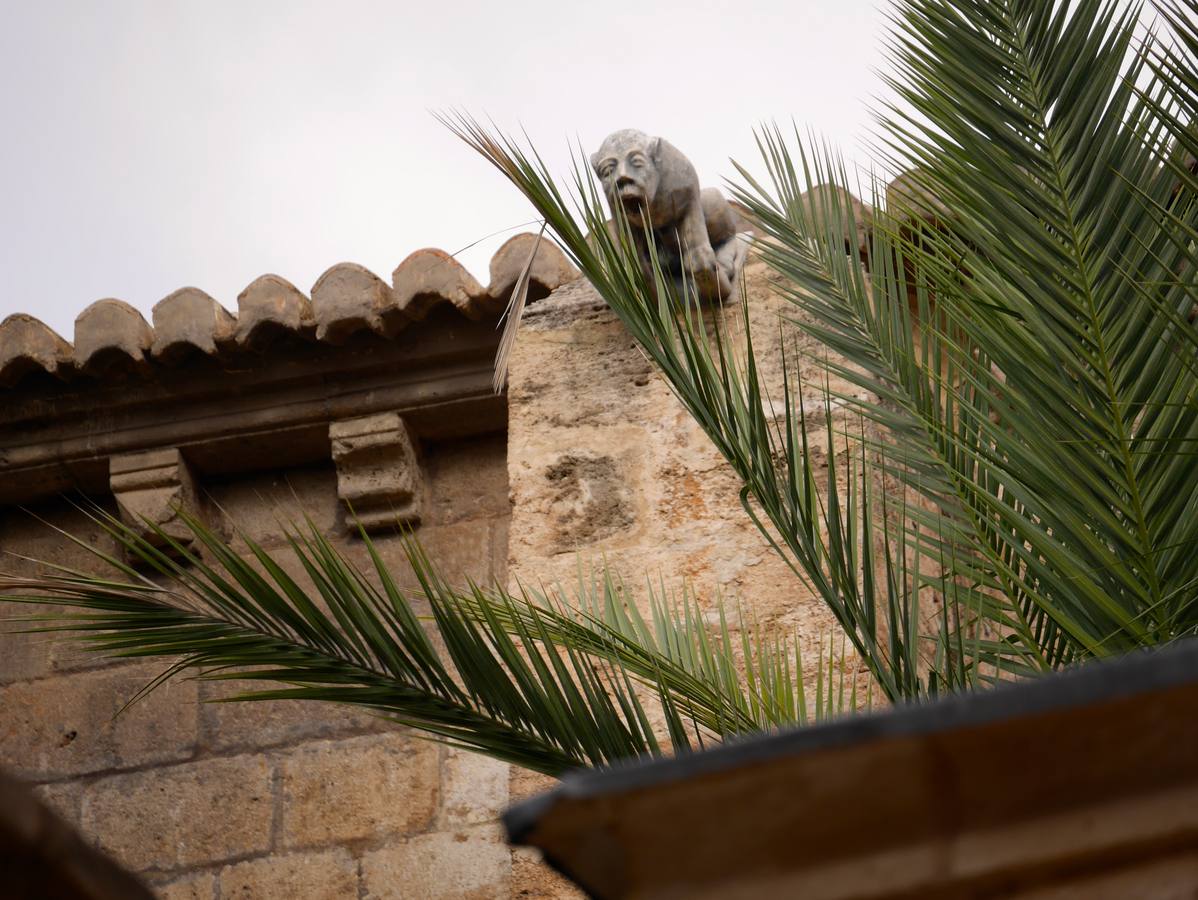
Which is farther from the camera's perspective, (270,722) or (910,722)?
(270,722)

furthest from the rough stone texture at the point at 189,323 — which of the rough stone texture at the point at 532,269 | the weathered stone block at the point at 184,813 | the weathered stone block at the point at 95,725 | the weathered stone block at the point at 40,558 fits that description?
the weathered stone block at the point at 184,813

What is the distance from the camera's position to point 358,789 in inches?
144

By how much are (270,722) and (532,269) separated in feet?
4.38

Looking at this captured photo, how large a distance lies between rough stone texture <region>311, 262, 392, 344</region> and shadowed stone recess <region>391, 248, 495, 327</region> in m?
0.06

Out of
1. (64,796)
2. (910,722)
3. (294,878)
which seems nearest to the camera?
(910,722)

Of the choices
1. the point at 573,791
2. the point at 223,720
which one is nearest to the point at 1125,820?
the point at 573,791

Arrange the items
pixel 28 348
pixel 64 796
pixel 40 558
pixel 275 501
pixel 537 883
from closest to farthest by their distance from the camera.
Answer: pixel 537 883 < pixel 64 796 < pixel 28 348 < pixel 275 501 < pixel 40 558

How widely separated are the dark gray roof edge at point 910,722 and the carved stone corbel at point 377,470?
333cm

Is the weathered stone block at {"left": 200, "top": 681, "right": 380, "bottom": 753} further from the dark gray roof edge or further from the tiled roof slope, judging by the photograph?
the dark gray roof edge

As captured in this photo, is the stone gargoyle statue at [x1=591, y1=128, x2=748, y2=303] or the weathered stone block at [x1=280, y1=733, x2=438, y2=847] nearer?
the stone gargoyle statue at [x1=591, y1=128, x2=748, y2=303]

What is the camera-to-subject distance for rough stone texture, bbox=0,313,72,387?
13.6ft

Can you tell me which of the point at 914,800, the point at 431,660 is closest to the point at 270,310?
the point at 431,660

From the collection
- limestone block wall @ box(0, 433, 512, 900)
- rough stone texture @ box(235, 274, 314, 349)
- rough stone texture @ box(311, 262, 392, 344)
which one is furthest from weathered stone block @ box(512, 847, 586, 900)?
rough stone texture @ box(235, 274, 314, 349)

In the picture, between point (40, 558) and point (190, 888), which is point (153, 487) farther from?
point (190, 888)
